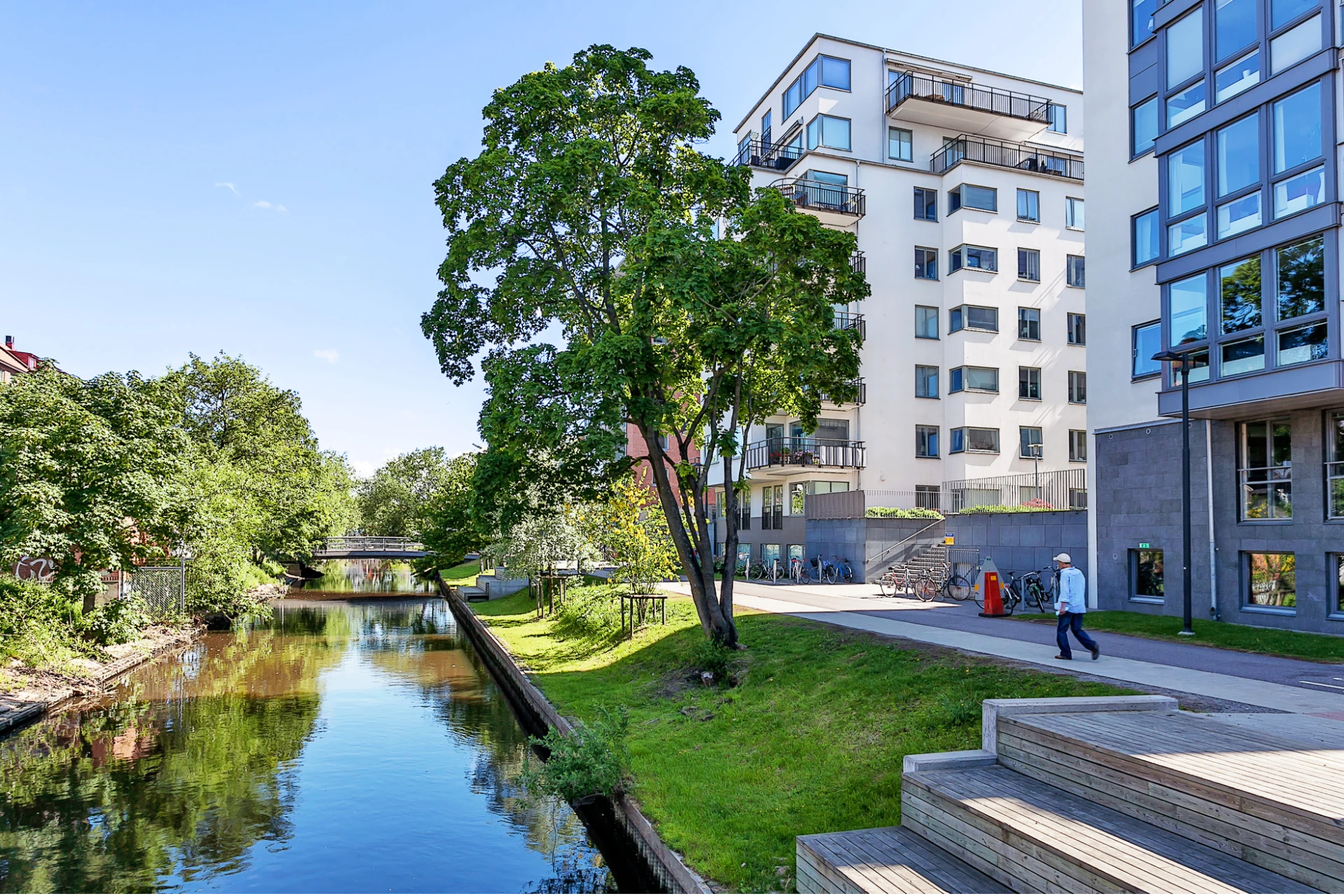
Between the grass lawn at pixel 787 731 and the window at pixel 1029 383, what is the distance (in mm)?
24226

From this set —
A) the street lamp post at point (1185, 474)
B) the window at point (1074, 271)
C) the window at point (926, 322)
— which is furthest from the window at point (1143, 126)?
the window at point (1074, 271)

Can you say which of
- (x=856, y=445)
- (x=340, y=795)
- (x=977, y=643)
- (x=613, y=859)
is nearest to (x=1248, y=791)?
(x=613, y=859)

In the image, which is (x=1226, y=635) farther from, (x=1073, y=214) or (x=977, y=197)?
(x=1073, y=214)

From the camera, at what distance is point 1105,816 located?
22.6 ft

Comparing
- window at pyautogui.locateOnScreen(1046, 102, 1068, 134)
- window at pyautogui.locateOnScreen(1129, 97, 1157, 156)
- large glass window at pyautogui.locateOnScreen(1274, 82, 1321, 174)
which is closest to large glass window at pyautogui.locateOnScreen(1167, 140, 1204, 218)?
large glass window at pyautogui.locateOnScreen(1274, 82, 1321, 174)

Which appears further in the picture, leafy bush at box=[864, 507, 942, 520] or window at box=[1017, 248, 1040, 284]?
window at box=[1017, 248, 1040, 284]

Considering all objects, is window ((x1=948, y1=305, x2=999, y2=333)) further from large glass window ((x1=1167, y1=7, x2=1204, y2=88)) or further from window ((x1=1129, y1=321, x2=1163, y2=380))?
large glass window ((x1=1167, y1=7, x2=1204, y2=88))

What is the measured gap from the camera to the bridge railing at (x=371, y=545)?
6606 cm

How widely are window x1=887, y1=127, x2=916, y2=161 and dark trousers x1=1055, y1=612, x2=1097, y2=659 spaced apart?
3162 centimetres

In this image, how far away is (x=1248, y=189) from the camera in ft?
60.1

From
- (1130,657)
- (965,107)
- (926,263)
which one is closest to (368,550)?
(926,263)

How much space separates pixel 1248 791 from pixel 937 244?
36599 millimetres

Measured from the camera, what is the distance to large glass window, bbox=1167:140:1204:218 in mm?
19719

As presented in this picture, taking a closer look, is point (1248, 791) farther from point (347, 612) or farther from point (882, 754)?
point (347, 612)
